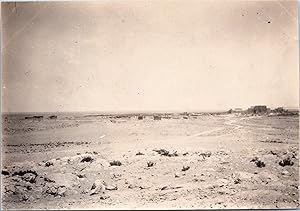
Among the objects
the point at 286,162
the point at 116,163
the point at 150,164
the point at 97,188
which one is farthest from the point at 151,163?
the point at 286,162

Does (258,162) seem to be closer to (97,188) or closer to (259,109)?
(259,109)

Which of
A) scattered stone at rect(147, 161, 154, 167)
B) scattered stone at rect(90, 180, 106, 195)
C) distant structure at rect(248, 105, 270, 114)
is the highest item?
distant structure at rect(248, 105, 270, 114)

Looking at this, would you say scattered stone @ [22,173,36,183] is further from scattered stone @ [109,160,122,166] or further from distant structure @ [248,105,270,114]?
distant structure @ [248,105,270,114]

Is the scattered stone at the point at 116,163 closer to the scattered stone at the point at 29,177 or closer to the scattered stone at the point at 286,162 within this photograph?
the scattered stone at the point at 29,177

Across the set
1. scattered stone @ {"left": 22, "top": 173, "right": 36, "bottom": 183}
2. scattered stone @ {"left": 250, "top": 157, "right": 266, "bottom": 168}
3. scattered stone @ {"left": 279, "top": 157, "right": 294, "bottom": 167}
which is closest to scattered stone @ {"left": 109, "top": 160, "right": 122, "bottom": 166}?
scattered stone @ {"left": 22, "top": 173, "right": 36, "bottom": 183}

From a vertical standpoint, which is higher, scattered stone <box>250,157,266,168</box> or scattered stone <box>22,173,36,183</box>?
scattered stone <box>250,157,266,168</box>

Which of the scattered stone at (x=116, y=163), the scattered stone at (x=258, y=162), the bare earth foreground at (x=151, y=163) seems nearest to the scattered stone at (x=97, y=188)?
the bare earth foreground at (x=151, y=163)

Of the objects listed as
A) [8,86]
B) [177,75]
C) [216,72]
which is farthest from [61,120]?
[216,72]

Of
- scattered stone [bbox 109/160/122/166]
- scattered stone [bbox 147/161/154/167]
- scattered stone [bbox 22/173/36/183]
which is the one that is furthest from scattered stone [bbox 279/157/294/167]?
scattered stone [bbox 22/173/36/183]
